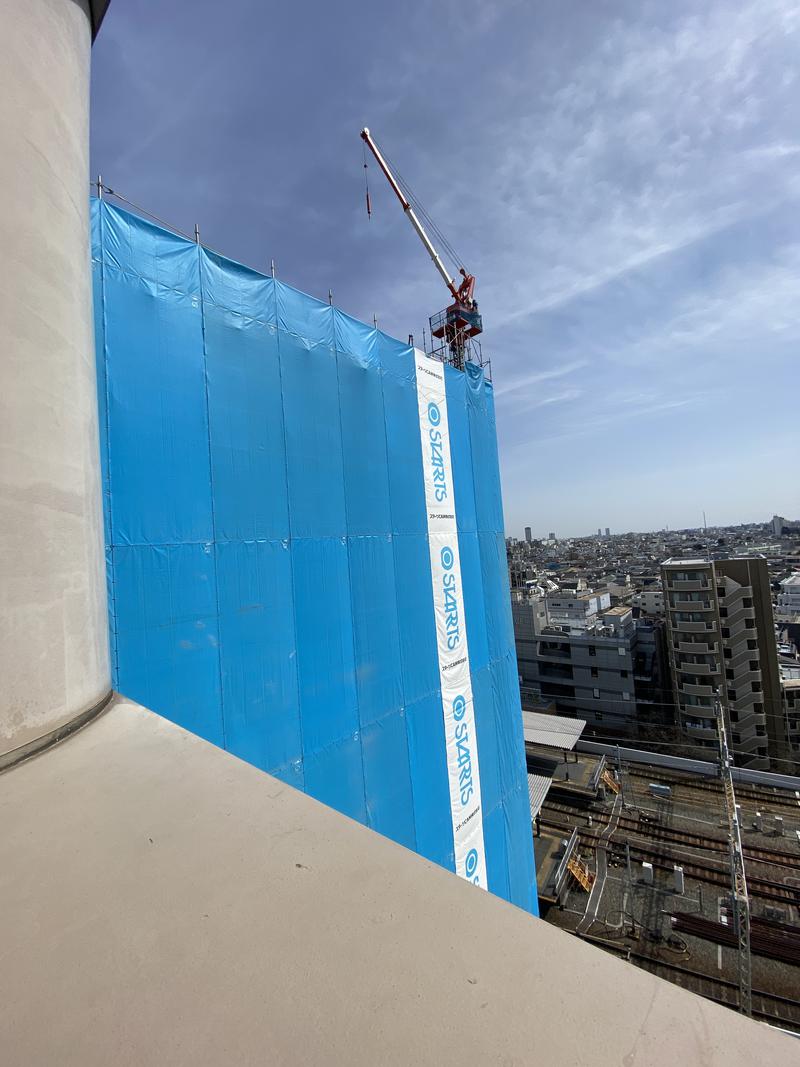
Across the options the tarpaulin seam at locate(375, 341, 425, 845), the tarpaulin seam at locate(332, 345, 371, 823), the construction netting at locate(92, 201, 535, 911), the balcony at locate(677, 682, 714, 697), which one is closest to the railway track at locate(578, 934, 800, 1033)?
the construction netting at locate(92, 201, 535, 911)

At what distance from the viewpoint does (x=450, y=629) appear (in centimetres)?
1084

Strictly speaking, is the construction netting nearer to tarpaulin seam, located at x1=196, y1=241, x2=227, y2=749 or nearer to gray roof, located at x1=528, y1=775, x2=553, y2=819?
tarpaulin seam, located at x1=196, y1=241, x2=227, y2=749

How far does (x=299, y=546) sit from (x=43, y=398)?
16.5ft

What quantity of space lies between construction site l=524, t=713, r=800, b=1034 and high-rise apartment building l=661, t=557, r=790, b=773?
816 cm

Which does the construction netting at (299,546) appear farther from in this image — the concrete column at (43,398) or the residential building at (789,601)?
the residential building at (789,601)

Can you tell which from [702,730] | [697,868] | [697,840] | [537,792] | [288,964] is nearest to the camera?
[288,964]

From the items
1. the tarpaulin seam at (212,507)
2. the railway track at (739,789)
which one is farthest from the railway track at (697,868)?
the tarpaulin seam at (212,507)

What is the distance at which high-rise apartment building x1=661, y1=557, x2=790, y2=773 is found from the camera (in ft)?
104

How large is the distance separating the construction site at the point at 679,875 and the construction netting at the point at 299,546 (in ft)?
23.3

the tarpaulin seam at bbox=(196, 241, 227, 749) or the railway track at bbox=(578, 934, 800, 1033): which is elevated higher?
the tarpaulin seam at bbox=(196, 241, 227, 749)

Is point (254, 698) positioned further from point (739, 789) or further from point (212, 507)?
point (739, 789)

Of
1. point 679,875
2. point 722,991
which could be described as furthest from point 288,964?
point 679,875

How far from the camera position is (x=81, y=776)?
2350mm

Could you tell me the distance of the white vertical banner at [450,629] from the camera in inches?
409
